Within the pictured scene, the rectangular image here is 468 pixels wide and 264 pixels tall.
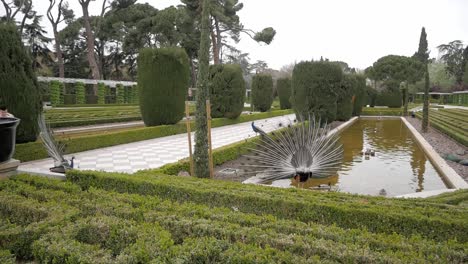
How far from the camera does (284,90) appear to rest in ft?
105

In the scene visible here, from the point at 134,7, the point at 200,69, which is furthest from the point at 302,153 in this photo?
the point at 134,7

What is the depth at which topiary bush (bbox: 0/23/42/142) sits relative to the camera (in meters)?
8.52

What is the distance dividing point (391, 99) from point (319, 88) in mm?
25853

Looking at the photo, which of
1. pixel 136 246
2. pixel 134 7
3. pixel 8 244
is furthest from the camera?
pixel 134 7

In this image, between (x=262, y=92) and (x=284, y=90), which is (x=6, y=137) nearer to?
(x=262, y=92)

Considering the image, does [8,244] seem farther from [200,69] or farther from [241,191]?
[200,69]

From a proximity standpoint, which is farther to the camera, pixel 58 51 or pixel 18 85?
pixel 58 51

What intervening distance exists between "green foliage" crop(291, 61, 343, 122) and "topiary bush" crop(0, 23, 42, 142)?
1129 centimetres

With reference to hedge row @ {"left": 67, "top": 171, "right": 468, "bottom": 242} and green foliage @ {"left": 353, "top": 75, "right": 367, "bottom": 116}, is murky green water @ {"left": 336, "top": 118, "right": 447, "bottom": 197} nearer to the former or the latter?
hedge row @ {"left": 67, "top": 171, "right": 468, "bottom": 242}

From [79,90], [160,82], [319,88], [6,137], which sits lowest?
[6,137]

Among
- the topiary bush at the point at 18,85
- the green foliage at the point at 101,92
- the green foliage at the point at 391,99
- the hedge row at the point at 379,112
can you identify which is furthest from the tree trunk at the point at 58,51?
the green foliage at the point at 391,99

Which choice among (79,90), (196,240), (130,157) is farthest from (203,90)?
(79,90)

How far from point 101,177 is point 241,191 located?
2.41 meters

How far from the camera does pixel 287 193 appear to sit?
16.1ft
